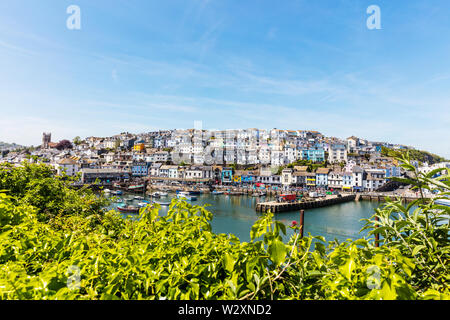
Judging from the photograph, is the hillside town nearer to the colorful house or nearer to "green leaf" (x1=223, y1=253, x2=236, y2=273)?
the colorful house

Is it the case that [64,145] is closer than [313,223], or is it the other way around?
[313,223]

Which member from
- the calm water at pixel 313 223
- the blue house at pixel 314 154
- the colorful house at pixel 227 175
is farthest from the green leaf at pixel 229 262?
the blue house at pixel 314 154

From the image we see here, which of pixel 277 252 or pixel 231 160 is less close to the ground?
pixel 231 160

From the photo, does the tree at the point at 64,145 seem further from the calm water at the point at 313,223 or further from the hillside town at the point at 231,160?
the calm water at the point at 313,223

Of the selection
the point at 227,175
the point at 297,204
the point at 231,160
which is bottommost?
the point at 297,204

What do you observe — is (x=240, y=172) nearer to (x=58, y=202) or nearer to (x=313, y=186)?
(x=313, y=186)

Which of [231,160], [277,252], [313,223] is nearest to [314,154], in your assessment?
[231,160]

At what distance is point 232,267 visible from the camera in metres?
1.06

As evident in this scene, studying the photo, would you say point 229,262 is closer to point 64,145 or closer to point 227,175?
point 227,175

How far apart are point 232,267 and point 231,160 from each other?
9034cm

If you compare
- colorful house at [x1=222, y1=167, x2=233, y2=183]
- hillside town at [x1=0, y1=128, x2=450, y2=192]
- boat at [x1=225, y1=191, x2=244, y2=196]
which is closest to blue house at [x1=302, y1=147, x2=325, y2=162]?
hillside town at [x1=0, y1=128, x2=450, y2=192]

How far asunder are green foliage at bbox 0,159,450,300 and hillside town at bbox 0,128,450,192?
45233 millimetres

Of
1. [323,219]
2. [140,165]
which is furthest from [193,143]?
[323,219]

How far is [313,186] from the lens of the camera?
206ft
